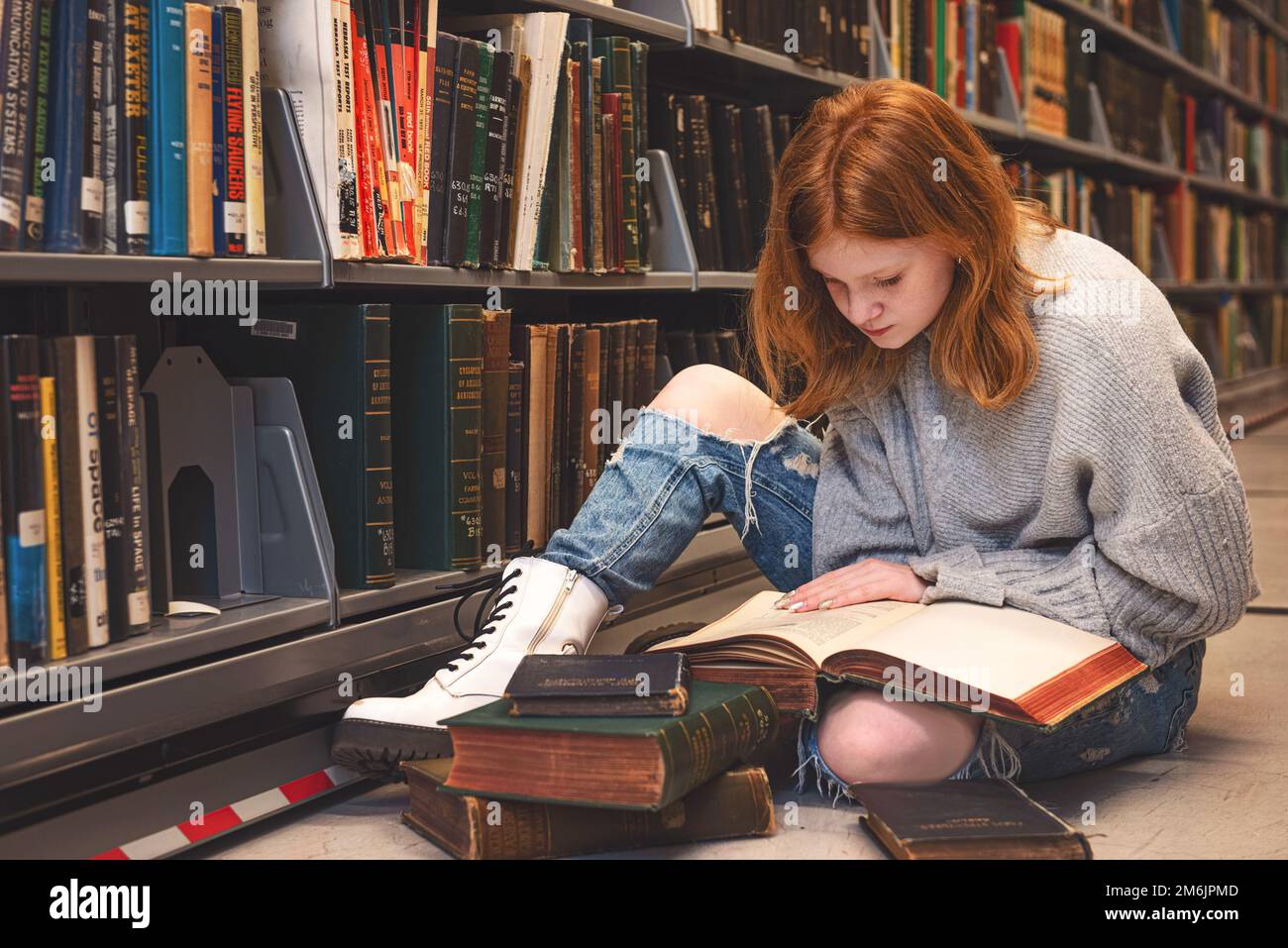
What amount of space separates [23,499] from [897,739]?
78cm

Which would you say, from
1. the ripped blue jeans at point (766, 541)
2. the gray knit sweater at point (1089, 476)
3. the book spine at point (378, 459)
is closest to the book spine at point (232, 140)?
the book spine at point (378, 459)

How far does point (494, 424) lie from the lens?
1642 millimetres

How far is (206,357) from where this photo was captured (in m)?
1.39

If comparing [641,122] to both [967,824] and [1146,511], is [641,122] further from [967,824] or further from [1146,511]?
[967,824]

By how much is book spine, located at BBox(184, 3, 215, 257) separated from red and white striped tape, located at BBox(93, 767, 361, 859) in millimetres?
522

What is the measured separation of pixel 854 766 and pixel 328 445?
2.25 feet

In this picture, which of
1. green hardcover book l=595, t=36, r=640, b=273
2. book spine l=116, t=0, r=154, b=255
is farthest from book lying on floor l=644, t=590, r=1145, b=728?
green hardcover book l=595, t=36, r=640, b=273

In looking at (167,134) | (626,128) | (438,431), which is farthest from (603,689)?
(626,128)

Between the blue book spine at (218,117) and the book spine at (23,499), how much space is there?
0.23 m

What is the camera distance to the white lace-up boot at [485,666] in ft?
4.07

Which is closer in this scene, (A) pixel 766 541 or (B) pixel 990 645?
(B) pixel 990 645

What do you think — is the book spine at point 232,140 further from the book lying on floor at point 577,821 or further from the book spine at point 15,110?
the book lying on floor at point 577,821
